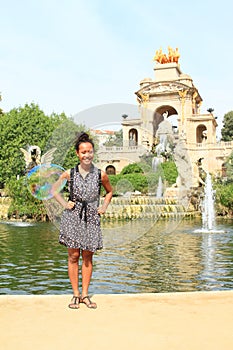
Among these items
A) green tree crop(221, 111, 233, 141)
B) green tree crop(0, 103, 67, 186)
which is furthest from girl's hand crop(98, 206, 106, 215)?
green tree crop(221, 111, 233, 141)

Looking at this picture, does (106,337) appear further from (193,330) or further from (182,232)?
(182,232)

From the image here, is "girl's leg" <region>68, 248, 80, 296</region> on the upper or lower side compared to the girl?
lower

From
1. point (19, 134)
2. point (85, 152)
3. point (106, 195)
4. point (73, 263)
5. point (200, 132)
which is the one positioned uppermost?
point (200, 132)

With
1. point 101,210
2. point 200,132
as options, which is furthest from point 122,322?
point 200,132

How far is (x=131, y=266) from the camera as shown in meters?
10.4

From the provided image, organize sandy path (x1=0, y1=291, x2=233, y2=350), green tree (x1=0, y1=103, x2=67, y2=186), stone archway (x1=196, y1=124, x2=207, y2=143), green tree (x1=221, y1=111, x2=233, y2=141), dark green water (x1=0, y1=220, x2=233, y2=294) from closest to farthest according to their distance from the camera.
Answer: sandy path (x1=0, y1=291, x2=233, y2=350), dark green water (x1=0, y1=220, x2=233, y2=294), green tree (x1=0, y1=103, x2=67, y2=186), stone archway (x1=196, y1=124, x2=207, y2=143), green tree (x1=221, y1=111, x2=233, y2=141)

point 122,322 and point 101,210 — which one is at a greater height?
point 101,210

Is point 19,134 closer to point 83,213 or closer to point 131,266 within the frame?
point 131,266

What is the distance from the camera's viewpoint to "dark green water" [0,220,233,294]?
830 cm

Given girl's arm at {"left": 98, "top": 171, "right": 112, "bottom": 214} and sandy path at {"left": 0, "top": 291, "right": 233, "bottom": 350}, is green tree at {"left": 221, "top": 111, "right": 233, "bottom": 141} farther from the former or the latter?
sandy path at {"left": 0, "top": 291, "right": 233, "bottom": 350}

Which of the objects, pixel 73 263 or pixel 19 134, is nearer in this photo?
pixel 73 263

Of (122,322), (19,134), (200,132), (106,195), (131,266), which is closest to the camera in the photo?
(122,322)

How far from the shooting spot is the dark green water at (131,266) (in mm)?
8305

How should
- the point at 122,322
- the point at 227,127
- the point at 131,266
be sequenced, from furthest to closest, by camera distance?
the point at 227,127 < the point at 131,266 < the point at 122,322
